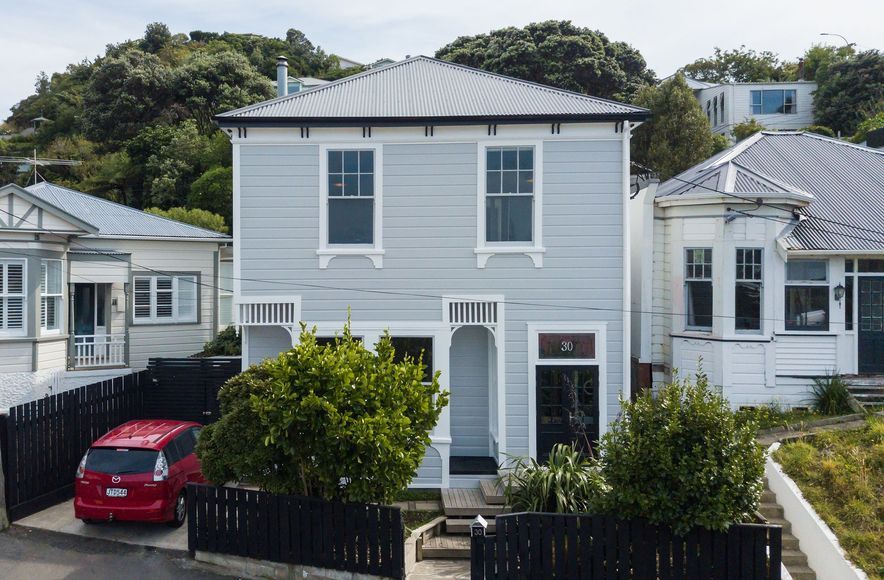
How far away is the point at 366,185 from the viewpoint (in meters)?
13.3

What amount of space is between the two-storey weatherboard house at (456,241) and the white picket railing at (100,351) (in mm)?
7451

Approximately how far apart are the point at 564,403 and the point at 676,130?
59.5 ft

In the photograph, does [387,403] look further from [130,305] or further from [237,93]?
[237,93]

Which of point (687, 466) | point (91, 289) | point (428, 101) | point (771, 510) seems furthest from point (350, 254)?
point (91, 289)

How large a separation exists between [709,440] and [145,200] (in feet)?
105

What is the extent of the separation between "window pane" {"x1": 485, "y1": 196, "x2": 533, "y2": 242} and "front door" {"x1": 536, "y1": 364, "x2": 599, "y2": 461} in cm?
239

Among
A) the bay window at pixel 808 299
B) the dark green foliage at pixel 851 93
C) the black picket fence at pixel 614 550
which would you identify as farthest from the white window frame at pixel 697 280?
the dark green foliage at pixel 851 93

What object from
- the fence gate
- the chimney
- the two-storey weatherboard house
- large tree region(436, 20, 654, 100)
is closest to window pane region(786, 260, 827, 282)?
the two-storey weatherboard house

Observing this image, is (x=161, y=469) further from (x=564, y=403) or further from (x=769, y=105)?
(x=769, y=105)

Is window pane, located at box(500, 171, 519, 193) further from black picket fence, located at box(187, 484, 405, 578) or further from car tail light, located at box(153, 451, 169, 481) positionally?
car tail light, located at box(153, 451, 169, 481)

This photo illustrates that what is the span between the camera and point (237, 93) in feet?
123

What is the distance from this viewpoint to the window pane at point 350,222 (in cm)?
1326

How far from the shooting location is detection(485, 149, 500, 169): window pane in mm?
13188

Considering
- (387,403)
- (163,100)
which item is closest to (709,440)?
(387,403)
